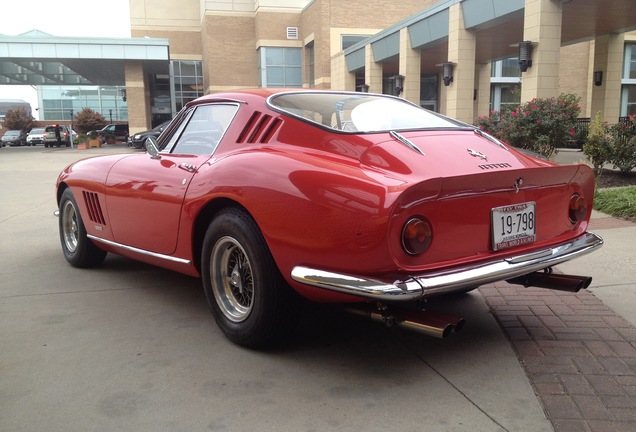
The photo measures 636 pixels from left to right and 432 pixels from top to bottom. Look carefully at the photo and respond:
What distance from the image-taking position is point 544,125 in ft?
36.7

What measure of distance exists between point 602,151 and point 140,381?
9.45m

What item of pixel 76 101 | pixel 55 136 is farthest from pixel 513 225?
pixel 76 101

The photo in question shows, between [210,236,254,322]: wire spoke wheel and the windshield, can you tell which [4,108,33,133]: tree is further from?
[210,236,254,322]: wire spoke wheel

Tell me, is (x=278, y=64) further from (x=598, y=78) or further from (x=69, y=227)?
(x=69, y=227)

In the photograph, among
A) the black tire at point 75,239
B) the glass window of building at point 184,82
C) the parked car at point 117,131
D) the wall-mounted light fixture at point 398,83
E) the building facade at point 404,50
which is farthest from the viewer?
the glass window of building at point 184,82

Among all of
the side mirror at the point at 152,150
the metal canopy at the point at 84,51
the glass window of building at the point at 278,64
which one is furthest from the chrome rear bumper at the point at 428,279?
the glass window of building at the point at 278,64

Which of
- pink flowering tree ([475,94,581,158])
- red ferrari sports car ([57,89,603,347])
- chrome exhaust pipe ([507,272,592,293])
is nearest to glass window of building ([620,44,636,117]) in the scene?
pink flowering tree ([475,94,581,158])

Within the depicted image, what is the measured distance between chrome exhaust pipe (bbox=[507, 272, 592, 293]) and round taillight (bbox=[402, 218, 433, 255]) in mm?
1019

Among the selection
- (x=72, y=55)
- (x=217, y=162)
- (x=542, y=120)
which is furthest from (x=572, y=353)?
(x=72, y=55)

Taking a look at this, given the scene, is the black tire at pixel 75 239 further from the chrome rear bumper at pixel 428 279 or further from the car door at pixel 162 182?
the chrome rear bumper at pixel 428 279

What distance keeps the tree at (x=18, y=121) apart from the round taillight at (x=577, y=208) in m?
64.1

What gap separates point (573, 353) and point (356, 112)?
193 centimetres

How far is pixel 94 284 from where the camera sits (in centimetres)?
483

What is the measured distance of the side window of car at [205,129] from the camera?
389cm
